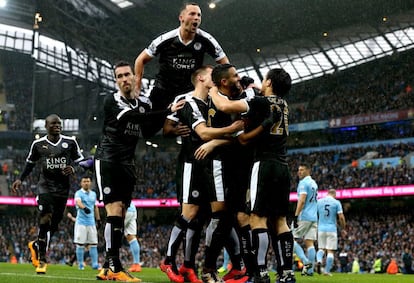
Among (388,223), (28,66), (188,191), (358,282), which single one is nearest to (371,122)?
(388,223)

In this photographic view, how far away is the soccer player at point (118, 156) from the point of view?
747cm

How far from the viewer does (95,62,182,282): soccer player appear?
7.47m

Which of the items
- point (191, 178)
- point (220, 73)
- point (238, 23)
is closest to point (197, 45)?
point (220, 73)

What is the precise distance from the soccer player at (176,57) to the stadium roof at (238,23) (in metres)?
29.1

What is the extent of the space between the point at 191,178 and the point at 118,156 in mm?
1055

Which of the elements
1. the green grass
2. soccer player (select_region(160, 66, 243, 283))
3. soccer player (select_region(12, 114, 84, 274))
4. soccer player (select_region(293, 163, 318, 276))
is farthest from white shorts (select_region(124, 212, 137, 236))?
soccer player (select_region(160, 66, 243, 283))

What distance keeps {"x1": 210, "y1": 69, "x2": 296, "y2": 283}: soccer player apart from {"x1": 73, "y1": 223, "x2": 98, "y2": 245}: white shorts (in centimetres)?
937

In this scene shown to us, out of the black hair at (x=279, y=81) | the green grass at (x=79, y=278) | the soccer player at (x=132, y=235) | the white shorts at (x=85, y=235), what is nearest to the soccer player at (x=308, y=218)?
the green grass at (x=79, y=278)

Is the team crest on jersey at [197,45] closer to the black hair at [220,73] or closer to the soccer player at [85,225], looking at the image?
the black hair at [220,73]

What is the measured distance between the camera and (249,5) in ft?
124

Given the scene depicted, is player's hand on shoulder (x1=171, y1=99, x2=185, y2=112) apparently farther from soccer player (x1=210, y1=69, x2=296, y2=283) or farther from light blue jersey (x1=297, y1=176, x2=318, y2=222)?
light blue jersey (x1=297, y1=176, x2=318, y2=222)

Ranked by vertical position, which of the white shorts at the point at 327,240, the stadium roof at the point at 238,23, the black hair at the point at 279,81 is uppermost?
the stadium roof at the point at 238,23

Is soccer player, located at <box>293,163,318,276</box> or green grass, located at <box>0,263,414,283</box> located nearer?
green grass, located at <box>0,263,414,283</box>

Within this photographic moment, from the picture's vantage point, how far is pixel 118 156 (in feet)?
25.1
